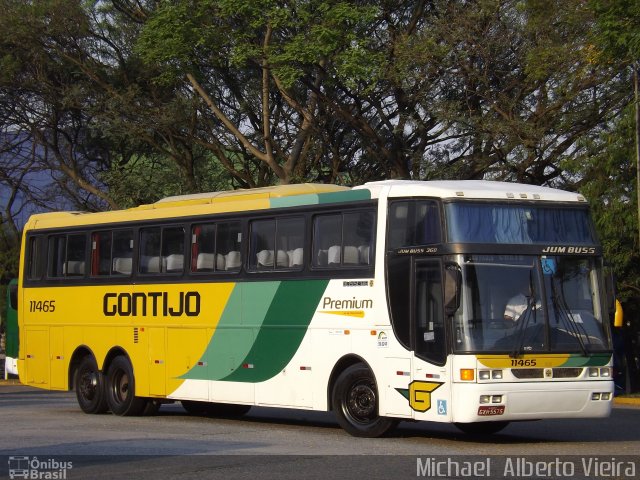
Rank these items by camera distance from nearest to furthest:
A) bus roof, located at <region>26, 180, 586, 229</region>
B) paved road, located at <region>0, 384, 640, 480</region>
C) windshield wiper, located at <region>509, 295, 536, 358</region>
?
paved road, located at <region>0, 384, 640, 480</region> → windshield wiper, located at <region>509, 295, 536, 358</region> → bus roof, located at <region>26, 180, 586, 229</region>

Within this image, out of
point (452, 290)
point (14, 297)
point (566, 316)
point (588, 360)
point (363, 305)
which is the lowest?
point (588, 360)

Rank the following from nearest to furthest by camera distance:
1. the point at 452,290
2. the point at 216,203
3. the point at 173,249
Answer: the point at 452,290
the point at 216,203
the point at 173,249

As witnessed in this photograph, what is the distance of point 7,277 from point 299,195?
27.0 meters

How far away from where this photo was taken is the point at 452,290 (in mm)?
14383

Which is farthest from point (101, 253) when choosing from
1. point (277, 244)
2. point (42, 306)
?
point (277, 244)

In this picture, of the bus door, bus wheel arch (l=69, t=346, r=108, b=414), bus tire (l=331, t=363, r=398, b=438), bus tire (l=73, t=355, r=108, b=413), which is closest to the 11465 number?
bus wheel arch (l=69, t=346, r=108, b=414)

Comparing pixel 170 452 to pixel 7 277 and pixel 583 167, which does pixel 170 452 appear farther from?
pixel 7 277

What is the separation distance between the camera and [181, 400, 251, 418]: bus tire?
20578mm

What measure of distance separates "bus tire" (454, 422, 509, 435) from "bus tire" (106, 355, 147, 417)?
5934 millimetres

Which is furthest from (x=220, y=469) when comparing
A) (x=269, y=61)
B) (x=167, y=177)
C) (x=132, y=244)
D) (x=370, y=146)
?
(x=167, y=177)

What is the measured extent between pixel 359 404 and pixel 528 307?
260 cm

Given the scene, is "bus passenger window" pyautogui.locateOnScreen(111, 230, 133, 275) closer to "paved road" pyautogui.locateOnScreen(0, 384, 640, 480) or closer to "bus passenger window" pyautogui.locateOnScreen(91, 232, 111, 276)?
"bus passenger window" pyautogui.locateOnScreen(91, 232, 111, 276)

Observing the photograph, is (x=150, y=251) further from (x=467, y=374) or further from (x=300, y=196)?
(x=467, y=374)

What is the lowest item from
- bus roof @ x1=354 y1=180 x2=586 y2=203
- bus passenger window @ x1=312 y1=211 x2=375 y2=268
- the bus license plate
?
the bus license plate
